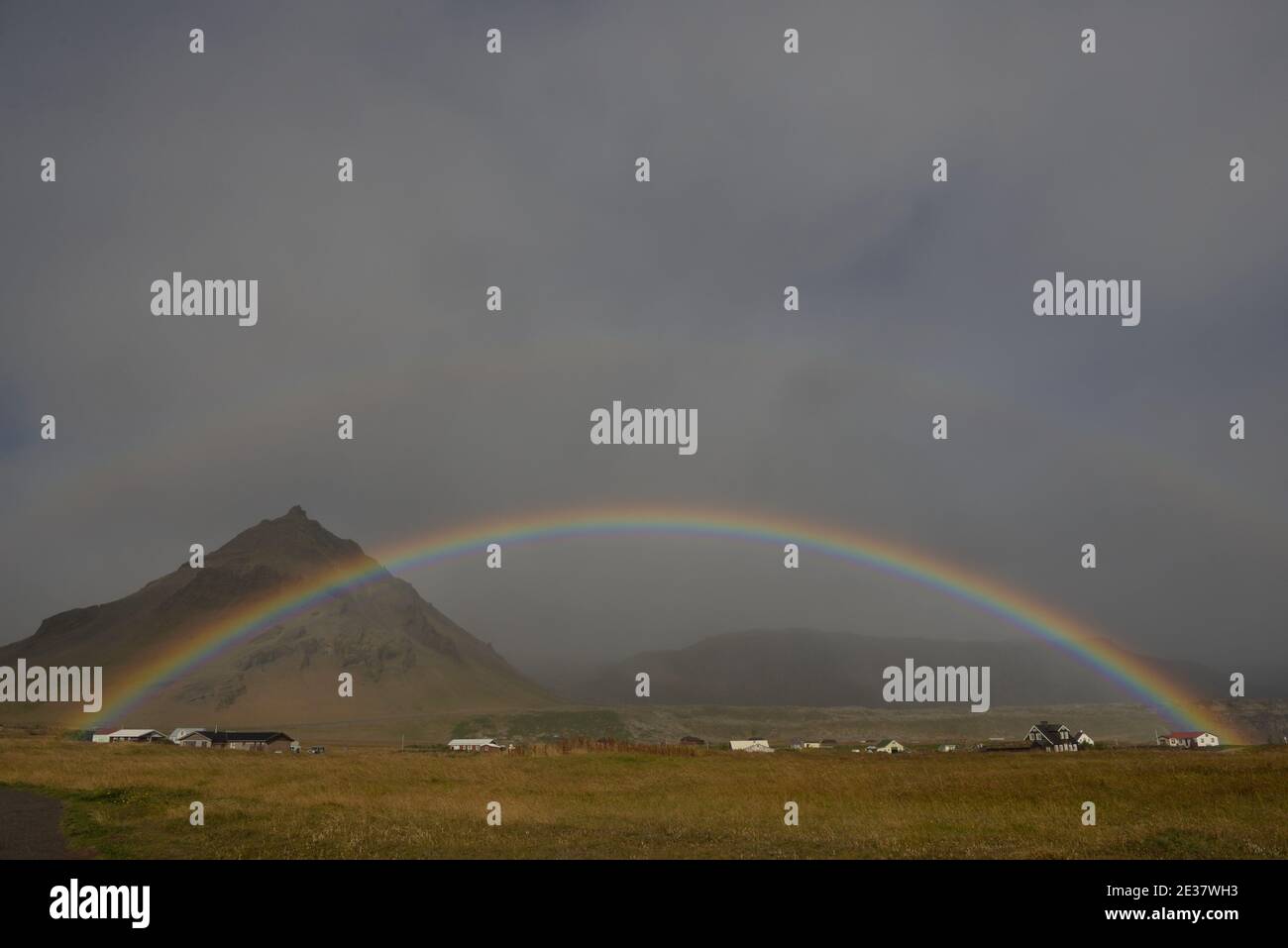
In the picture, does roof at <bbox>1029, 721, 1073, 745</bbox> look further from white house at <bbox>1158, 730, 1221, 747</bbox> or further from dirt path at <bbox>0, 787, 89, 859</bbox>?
dirt path at <bbox>0, 787, 89, 859</bbox>

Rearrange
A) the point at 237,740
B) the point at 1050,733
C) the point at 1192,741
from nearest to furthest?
1. the point at 1050,733
2. the point at 1192,741
3. the point at 237,740

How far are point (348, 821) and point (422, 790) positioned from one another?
12.1 metres

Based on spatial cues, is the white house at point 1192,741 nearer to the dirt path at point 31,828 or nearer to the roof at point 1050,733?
the roof at point 1050,733

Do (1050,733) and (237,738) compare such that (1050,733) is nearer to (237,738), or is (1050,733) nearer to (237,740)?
(237,740)

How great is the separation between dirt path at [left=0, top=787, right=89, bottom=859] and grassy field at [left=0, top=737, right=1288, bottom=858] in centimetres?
71

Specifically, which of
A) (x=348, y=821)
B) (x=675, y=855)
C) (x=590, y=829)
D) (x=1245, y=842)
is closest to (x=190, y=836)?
(x=348, y=821)

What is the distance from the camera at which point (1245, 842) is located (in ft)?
67.3

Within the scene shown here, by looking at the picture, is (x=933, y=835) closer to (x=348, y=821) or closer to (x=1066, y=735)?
(x=348, y=821)

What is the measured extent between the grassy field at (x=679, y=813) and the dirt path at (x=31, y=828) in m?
0.71

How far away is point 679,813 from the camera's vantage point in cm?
2833

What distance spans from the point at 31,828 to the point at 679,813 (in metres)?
17.8

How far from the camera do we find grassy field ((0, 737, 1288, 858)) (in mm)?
20516

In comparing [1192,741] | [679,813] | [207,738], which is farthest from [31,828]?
[1192,741]
